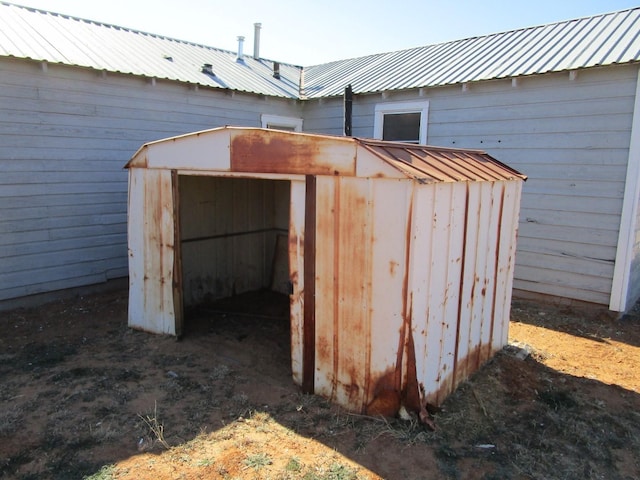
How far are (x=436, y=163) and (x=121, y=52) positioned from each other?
653 centimetres

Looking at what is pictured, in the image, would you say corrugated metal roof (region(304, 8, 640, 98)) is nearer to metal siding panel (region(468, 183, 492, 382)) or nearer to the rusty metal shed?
the rusty metal shed

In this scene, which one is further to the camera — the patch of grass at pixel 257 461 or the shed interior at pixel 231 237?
the shed interior at pixel 231 237

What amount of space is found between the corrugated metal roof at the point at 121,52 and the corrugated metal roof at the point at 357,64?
0.7 inches

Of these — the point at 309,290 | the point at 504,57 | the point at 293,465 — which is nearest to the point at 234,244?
the point at 309,290

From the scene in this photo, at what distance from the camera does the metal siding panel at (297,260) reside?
410 cm

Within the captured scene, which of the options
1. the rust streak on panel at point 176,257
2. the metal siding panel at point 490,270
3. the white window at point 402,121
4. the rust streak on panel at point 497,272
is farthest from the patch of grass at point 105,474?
the white window at point 402,121

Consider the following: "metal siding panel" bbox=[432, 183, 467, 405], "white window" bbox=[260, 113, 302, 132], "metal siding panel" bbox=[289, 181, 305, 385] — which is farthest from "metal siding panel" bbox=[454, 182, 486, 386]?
"white window" bbox=[260, 113, 302, 132]

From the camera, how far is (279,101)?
975 centimetres

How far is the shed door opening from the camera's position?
6.94m

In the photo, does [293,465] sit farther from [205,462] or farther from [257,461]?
[205,462]

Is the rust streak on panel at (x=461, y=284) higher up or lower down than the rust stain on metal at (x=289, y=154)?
lower down

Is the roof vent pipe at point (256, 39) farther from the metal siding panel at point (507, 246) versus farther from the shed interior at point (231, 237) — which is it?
the metal siding panel at point (507, 246)

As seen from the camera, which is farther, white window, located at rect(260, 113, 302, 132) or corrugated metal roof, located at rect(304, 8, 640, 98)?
white window, located at rect(260, 113, 302, 132)

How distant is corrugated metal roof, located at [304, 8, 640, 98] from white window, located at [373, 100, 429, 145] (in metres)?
0.35
